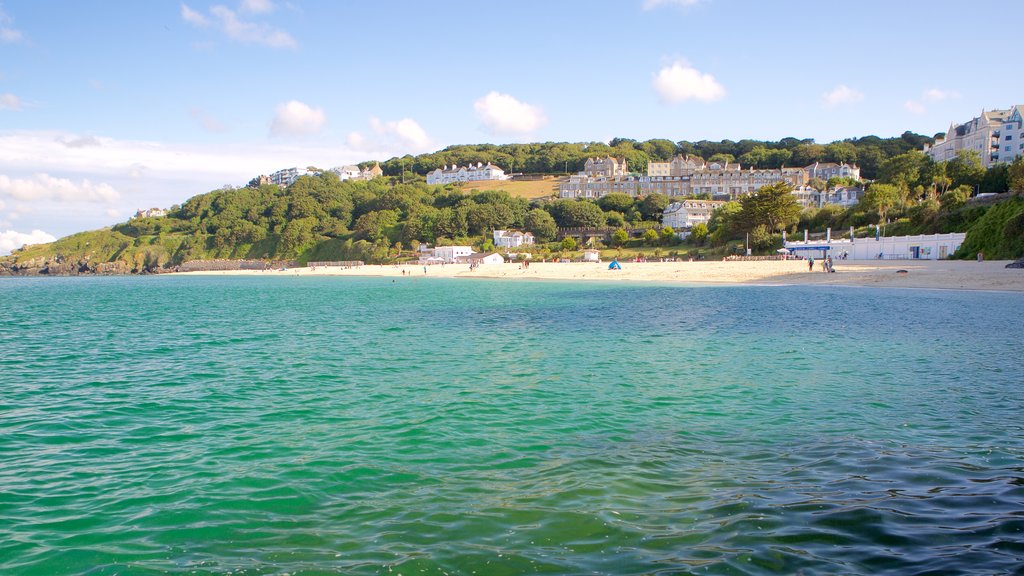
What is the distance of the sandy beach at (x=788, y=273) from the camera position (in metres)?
36.8

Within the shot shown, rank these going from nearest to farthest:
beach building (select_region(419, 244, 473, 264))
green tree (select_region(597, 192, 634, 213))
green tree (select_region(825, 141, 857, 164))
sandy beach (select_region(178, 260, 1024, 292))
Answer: sandy beach (select_region(178, 260, 1024, 292))
beach building (select_region(419, 244, 473, 264))
green tree (select_region(597, 192, 634, 213))
green tree (select_region(825, 141, 857, 164))

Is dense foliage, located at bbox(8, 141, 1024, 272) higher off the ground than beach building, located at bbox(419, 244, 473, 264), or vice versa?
dense foliage, located at bbox(8, 141, 1024, 272)

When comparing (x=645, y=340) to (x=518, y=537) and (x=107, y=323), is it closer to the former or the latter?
(x=518, y=537)

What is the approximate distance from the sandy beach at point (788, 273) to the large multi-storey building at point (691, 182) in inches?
3058

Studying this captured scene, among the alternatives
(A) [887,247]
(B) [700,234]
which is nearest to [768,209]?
(B) [700,234]

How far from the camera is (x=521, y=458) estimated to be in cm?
825

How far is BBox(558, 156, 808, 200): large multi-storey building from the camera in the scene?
485 ft

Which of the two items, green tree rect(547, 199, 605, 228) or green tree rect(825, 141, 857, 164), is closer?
green tree rect(547, 199, 605, 228)

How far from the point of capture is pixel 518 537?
582 centimetres

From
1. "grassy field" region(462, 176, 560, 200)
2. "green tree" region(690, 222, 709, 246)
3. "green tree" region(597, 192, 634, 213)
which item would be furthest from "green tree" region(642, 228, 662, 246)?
"grassy field" region(462, 176, 560, 200)

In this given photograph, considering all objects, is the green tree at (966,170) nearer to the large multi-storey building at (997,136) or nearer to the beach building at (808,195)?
the large multi-storey building at (997,136)

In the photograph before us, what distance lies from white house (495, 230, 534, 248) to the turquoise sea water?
91.9 meters

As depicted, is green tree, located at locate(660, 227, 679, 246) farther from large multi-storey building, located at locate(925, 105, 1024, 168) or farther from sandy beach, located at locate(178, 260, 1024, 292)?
large multi-storey building, located at locate(925, 105, 1024, 168)

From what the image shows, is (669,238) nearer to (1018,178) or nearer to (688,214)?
(688,214)
